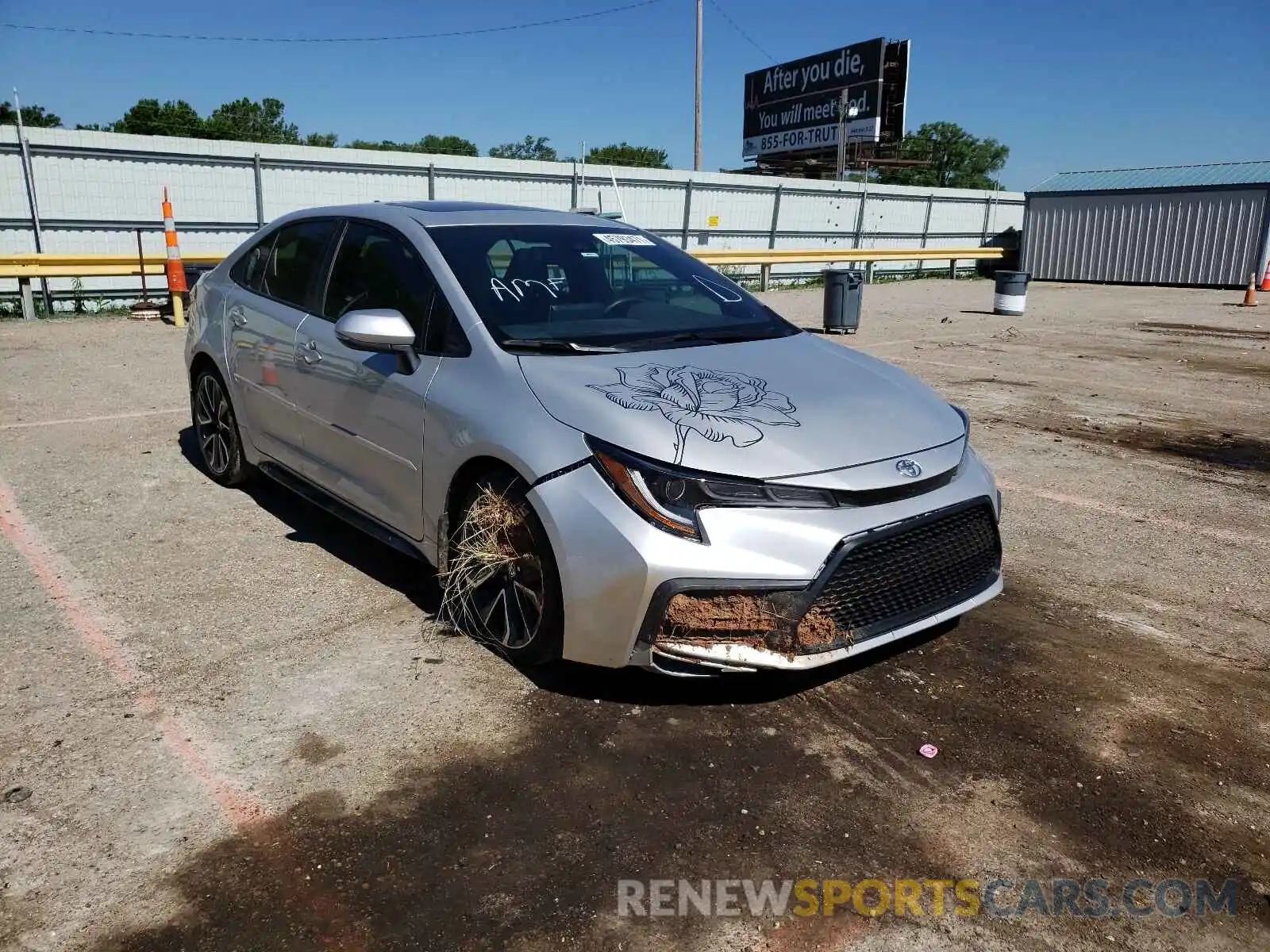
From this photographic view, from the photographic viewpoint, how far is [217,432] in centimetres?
567

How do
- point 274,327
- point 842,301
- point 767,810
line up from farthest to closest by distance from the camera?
point 842,301 < point 274,327 < point 767,810

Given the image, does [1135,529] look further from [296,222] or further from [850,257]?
[850,257]

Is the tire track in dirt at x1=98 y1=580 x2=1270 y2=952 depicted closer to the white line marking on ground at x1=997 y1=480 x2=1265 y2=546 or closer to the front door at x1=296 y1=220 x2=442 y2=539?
the front door at x1=296 y1=220 x2=442 y2=539

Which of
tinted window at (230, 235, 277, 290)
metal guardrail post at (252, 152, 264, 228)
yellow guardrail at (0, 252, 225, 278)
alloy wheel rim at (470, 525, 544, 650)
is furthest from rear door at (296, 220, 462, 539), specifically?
metal guardrail post at (252, 152, 264, 228)

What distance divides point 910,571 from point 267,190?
16.0 m

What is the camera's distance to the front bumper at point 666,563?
2941 millimetres

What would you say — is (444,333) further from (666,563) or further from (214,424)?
(214,424)

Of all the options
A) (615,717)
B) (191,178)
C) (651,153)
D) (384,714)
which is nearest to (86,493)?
(384,714)

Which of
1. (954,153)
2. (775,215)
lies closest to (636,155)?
(954,153)

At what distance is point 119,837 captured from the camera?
2.64 metres

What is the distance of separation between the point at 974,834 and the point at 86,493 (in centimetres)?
505

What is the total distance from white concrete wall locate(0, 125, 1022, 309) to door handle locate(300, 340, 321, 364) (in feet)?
20.8

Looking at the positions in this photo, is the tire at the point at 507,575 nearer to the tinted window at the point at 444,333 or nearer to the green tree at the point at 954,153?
the tinted window at the point at 444,333

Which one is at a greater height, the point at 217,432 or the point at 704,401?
the point at 704,401
